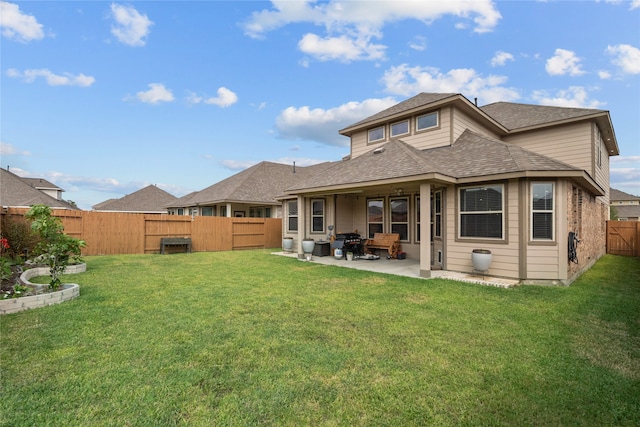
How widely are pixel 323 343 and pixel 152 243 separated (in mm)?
12888

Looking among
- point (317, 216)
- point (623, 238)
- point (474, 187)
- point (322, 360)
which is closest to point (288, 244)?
point (317, 216)

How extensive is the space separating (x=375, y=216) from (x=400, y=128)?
11.7ft

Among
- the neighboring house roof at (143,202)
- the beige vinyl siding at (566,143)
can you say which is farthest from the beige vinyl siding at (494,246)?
the neighboring house roof at (143,202)

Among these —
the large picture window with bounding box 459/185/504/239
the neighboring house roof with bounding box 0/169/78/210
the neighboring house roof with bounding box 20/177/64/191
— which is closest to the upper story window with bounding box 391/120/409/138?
the large picture window with bounding box 459/185/504/239

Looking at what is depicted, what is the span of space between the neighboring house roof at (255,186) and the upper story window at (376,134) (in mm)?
7384

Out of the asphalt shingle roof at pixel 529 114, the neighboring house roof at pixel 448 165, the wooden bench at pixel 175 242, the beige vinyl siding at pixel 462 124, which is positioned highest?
the asphalt shingle roof at pixel 529 114

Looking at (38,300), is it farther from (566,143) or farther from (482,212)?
(566,143)

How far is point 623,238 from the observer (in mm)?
13906

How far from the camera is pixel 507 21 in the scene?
956cm

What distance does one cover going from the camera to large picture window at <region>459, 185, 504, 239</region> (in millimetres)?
7449

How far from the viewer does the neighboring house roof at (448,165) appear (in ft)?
23.4

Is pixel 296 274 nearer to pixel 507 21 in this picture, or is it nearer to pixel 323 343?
pixel 323 343

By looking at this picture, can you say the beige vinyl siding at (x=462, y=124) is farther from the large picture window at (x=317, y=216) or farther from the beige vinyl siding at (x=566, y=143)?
the large picture window at (x=317, y=216)

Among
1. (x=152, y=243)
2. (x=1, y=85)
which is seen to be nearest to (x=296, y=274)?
(x=1, y=85)
